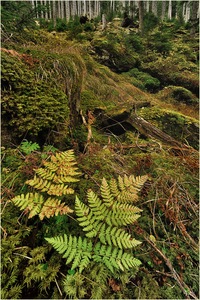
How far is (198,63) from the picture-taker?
13.5 m

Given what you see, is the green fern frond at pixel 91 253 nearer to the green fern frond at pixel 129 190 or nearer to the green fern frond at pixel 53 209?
the green fern frond at pixel 53 209

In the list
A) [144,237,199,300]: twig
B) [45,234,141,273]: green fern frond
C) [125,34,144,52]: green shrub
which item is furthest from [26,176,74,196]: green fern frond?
[125,34,144,52]: green shrub

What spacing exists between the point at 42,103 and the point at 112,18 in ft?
71.9

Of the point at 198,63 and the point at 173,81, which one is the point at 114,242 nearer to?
the point at 173,81

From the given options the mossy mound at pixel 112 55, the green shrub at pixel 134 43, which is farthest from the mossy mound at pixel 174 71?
the mossy mound at pixel 112 55

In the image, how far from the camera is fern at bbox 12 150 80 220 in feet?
4.36

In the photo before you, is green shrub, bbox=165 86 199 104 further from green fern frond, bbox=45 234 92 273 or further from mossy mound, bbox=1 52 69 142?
green fern frond, bbox=45 234 92 273

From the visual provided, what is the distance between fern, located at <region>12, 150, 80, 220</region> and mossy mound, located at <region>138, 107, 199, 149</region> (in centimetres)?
349

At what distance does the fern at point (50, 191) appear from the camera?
1.33m

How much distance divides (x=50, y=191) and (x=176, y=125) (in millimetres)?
4295

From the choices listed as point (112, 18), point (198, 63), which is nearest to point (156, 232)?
point (198, 63)

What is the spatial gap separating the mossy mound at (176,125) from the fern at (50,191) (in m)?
3.49

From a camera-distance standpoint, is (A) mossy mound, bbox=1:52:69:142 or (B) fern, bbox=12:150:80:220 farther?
(A) mossy mound, bbox=1:52:69:142

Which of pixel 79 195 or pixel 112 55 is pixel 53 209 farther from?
pixel 112 55
